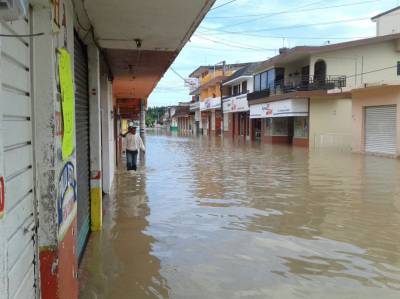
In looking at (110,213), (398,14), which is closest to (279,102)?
(398,14)

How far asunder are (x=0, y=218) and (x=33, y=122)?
3.51ft

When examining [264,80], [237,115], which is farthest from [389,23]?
[237,115]

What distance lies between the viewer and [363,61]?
1214 inches

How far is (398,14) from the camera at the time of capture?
39.7 m

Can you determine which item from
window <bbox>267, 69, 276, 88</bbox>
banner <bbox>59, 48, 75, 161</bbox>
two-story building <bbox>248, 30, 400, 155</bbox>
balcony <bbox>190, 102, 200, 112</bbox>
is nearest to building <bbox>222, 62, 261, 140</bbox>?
window <bbox>267, 69, 276, 88</bbox>

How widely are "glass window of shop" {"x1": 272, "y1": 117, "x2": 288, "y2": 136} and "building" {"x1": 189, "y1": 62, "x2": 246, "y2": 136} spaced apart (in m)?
18.0

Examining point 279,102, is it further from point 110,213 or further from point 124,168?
point 110,213

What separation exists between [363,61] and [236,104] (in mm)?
19142

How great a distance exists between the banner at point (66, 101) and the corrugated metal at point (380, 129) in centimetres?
2093

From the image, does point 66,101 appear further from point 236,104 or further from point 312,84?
point 236,104

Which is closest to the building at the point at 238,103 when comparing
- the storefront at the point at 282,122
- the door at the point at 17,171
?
the storefront at the point at 282,122

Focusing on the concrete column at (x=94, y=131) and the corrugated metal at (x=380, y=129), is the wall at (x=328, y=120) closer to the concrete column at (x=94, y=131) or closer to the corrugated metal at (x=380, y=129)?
the corrugated metal at (x=380, y=129)

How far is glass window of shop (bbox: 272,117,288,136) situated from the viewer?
37.1 meters

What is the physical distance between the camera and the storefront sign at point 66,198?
3.33m
